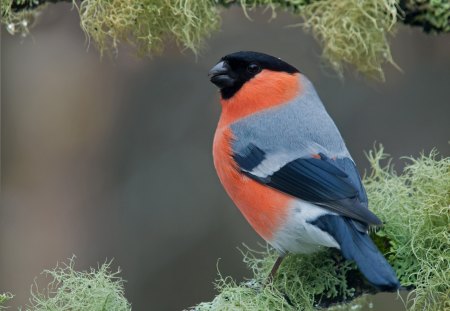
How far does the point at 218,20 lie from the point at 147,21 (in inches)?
12.6

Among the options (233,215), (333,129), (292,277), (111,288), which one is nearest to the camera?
(111,288)

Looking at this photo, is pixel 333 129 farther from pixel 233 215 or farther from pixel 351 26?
pixel 233 215

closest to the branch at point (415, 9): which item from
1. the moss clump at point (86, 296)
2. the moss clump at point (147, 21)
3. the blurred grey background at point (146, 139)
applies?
the moss clump at point (147, 21)

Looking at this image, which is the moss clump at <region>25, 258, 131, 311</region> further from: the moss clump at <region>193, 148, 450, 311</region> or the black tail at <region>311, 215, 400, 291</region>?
the black tail at <region>311, 215, 400, 291</region>

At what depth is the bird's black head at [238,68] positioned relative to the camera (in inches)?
122

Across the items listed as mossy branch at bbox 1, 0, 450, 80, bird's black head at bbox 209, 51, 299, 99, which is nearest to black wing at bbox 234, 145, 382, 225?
bird's black head at bbox 209, 51, 299, 99

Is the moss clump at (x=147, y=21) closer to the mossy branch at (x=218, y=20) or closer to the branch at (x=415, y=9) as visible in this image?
the mossy branch at (x=218, y=20)

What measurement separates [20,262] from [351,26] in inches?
104

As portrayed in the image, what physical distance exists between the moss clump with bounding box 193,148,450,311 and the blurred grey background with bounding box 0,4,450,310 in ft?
7.54

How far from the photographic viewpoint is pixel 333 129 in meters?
2.93

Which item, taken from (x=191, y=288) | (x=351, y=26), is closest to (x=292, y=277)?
(x=351, y=26)

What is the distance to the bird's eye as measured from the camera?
3100 millimetres

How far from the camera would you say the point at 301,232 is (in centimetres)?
266

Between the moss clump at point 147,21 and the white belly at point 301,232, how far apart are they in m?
0.70
